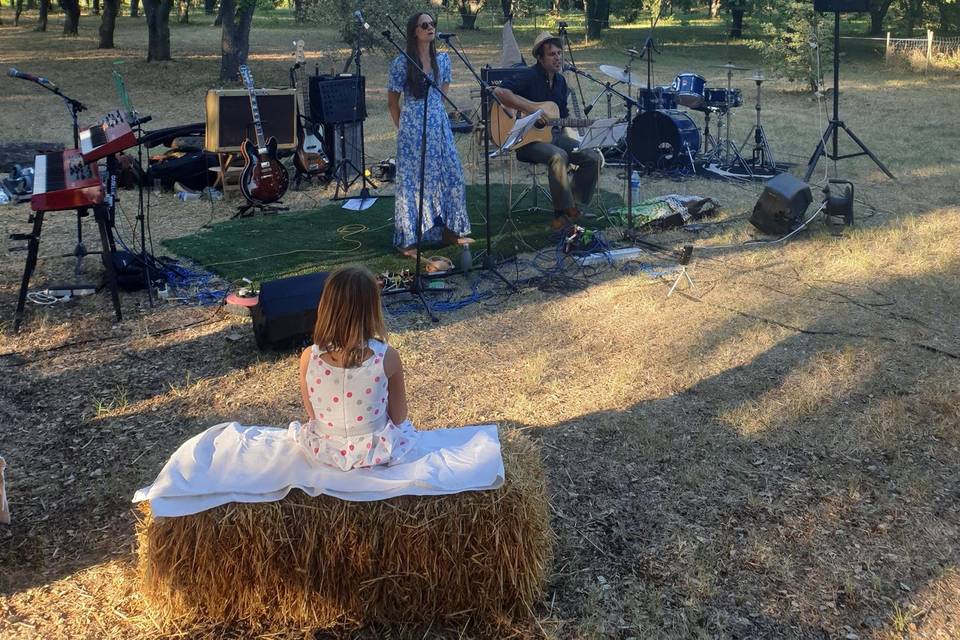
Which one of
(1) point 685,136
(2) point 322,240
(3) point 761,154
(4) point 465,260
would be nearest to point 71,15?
(1) point 685,136

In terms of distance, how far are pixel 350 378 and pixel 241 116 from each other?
6963 millimetres

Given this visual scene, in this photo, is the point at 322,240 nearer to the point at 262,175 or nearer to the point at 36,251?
the point at 262,175

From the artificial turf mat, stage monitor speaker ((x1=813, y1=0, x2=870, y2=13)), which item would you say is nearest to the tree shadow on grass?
the artificial turf mat

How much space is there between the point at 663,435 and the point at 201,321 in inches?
120

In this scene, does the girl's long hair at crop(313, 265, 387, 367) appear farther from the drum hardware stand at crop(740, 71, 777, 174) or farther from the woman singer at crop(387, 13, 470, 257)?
the drum hardware stand at crop(740, 71, 777, 174)

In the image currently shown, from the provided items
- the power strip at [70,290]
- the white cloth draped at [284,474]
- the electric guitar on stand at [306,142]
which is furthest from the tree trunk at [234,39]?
the white cloth draped at [284,474]

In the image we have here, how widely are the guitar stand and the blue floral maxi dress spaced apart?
6.97 feet

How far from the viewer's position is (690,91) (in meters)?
9.94

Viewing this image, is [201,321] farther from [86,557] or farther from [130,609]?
[130,609]

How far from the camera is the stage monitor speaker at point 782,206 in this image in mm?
6723

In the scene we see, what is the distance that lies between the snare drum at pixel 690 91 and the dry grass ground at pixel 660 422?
10.1 feet

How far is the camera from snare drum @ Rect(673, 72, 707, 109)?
32.3 ft

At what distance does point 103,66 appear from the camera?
824 inches

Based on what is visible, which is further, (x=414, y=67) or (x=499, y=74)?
(x=499, y=74)
